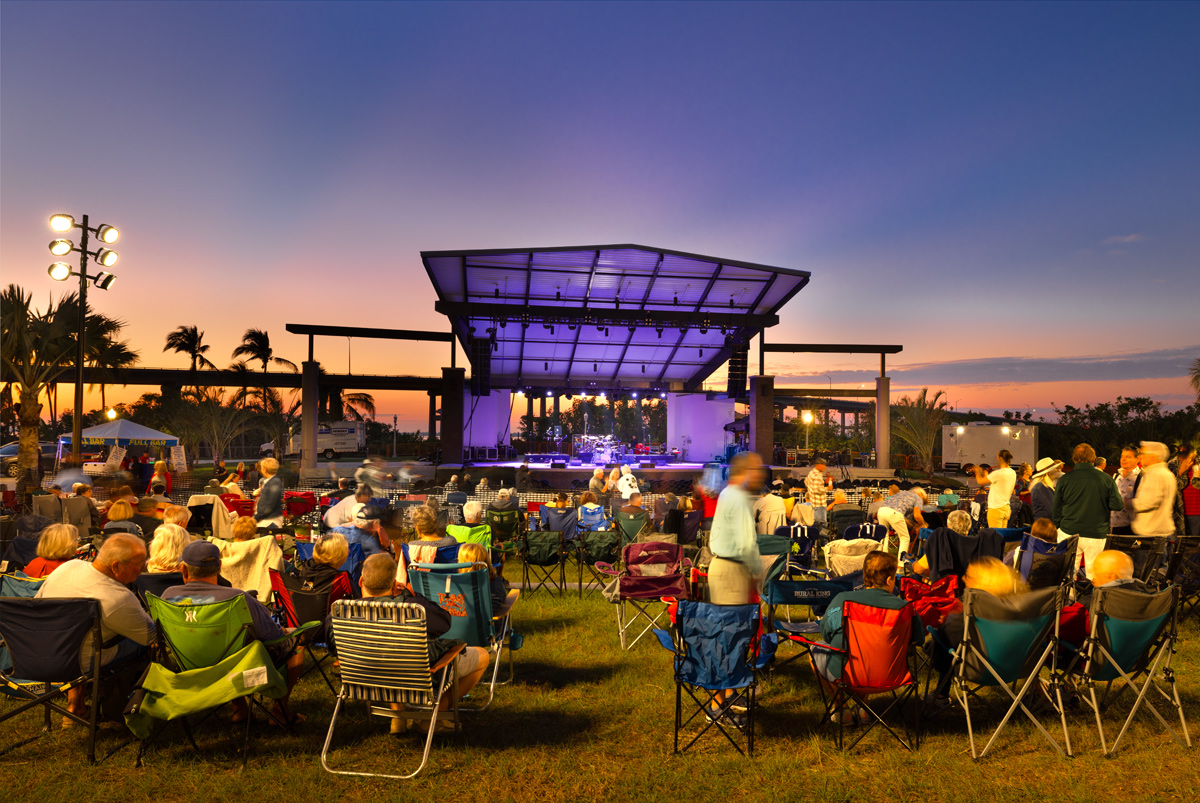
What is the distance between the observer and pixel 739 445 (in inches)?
998

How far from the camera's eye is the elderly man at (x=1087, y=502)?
5414mm

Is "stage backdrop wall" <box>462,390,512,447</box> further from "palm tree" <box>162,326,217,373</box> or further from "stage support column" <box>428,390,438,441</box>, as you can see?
"palm tree" <box>162,326,217,373</box>

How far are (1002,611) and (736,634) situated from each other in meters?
1.28

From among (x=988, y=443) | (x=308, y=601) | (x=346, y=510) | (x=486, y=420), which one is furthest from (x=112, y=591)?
(x=988, y=443)

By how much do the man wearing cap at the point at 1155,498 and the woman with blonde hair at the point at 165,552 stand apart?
23.9ft

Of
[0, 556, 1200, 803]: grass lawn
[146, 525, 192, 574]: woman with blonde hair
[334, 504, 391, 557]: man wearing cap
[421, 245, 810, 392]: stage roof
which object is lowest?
[0, 556, 1200, 803]: grass lawn

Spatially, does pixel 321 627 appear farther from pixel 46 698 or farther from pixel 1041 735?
pixel 1041 735

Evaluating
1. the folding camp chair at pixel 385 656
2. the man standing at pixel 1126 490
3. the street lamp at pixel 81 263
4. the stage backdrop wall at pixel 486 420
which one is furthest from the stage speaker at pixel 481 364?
the folding camp chair at pixel 385 656

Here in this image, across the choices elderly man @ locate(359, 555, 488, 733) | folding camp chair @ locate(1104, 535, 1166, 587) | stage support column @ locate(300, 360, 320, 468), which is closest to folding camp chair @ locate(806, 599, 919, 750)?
elderly man @ locate(359, 555, 488, 733)

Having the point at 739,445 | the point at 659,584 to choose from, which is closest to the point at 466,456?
the point at 739,445

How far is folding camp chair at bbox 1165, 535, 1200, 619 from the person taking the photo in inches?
210

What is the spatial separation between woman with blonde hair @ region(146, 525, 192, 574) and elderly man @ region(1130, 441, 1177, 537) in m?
7.30

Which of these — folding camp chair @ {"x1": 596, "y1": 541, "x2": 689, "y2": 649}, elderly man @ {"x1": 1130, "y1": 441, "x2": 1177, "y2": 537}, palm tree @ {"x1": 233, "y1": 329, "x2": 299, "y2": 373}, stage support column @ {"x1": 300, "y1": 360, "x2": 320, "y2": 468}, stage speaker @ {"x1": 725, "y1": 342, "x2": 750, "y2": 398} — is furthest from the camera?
palm tree @ {"x1": 233, "y1": 329, "x2": 299, "y2": 373}

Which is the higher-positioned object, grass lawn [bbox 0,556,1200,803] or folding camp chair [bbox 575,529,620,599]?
folding camp chair [bbox 575,529,620,599]
